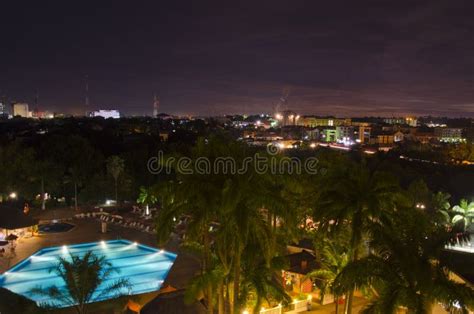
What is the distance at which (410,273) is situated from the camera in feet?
27.1

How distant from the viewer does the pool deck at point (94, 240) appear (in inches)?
787

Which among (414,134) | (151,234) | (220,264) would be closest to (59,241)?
(151,234)

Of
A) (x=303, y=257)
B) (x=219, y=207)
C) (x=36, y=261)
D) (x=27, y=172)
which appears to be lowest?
(x=36, y=261)

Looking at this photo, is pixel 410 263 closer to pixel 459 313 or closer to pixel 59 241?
pixel 459 313

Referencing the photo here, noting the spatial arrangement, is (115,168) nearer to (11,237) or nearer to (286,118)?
(11,237)

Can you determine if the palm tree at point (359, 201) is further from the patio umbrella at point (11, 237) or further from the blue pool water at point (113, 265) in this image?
the patio umbrella at point (11, 237)

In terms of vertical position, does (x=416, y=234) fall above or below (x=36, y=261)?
above

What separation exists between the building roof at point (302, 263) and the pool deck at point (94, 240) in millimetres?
4928

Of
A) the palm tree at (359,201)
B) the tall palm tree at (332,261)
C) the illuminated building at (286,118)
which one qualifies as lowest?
the tall palm tree at (332,261)

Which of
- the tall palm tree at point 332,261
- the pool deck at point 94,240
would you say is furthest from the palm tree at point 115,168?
the tall palm tree at point 332,261

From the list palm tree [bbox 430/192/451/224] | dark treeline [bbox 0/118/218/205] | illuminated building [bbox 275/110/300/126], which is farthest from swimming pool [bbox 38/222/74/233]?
illuminated building [bbox 275/110/300/126]

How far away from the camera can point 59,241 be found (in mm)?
25172

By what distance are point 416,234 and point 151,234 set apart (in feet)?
70.0

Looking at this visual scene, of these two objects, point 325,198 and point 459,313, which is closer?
point 459,313
